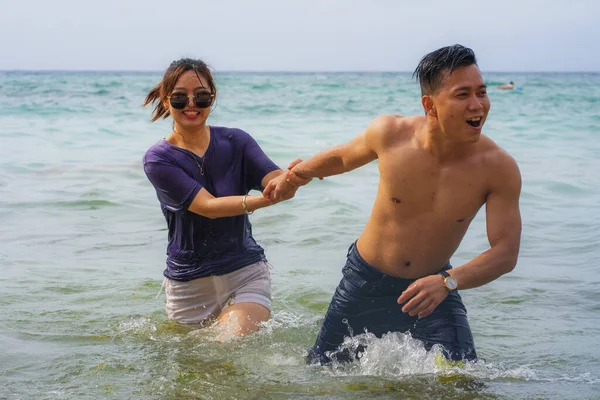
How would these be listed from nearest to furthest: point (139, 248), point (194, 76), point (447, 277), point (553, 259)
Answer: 1. point (447, 277)
2. point (194, 76)
3. point (553, 259)
4. point (139, 248)

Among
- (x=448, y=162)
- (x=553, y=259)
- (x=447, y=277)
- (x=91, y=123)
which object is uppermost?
(x=448, y=162)

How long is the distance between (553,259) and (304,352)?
3551 millimetres

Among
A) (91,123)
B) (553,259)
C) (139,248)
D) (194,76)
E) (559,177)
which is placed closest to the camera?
(194,76)

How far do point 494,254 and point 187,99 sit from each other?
6.99 feet

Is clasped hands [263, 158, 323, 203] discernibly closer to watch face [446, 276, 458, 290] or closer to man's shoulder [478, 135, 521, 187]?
man's shoulder [478, 135, 521, 187]

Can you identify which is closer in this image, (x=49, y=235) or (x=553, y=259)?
(x=553, y=259)

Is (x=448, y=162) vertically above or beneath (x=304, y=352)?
above

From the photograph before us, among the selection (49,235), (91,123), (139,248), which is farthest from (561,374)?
(91,123)

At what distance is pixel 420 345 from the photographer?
4.45m

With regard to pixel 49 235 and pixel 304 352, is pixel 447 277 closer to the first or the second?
pixel 304 352

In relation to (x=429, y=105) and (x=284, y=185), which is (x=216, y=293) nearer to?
(x=284, y=185)

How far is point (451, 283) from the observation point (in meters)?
3.87

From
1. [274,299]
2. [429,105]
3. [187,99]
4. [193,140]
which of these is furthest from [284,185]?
[274,299]

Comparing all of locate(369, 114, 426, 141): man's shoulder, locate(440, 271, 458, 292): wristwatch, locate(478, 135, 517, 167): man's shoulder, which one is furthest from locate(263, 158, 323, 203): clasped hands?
locate(440, 271, 458, 292): wristwatch
